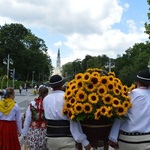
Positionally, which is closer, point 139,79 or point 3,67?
point 139,79

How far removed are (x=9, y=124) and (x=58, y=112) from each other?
2.36m

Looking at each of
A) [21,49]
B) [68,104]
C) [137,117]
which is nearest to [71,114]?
[68,104]

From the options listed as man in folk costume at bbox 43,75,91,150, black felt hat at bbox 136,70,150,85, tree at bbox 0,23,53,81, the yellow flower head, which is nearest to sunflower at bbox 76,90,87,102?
the yellow flower head

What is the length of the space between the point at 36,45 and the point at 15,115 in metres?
102

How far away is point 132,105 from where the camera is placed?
4.45m

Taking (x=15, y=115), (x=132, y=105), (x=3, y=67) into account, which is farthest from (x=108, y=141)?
(x=3, y=67)

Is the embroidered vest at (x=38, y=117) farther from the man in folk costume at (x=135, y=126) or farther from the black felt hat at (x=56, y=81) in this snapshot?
the man in folk costume at (x=135, y=126)

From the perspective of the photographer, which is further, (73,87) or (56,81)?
(56,81)

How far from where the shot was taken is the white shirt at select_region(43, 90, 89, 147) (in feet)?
14.6

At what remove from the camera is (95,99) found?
14.2 ft

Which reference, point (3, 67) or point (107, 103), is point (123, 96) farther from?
point (3, 67)

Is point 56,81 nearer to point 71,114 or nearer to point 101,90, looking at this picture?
point 71,114

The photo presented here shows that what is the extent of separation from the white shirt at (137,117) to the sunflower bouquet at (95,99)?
0.33 feet

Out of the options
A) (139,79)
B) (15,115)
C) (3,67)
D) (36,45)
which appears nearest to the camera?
(139,79)
